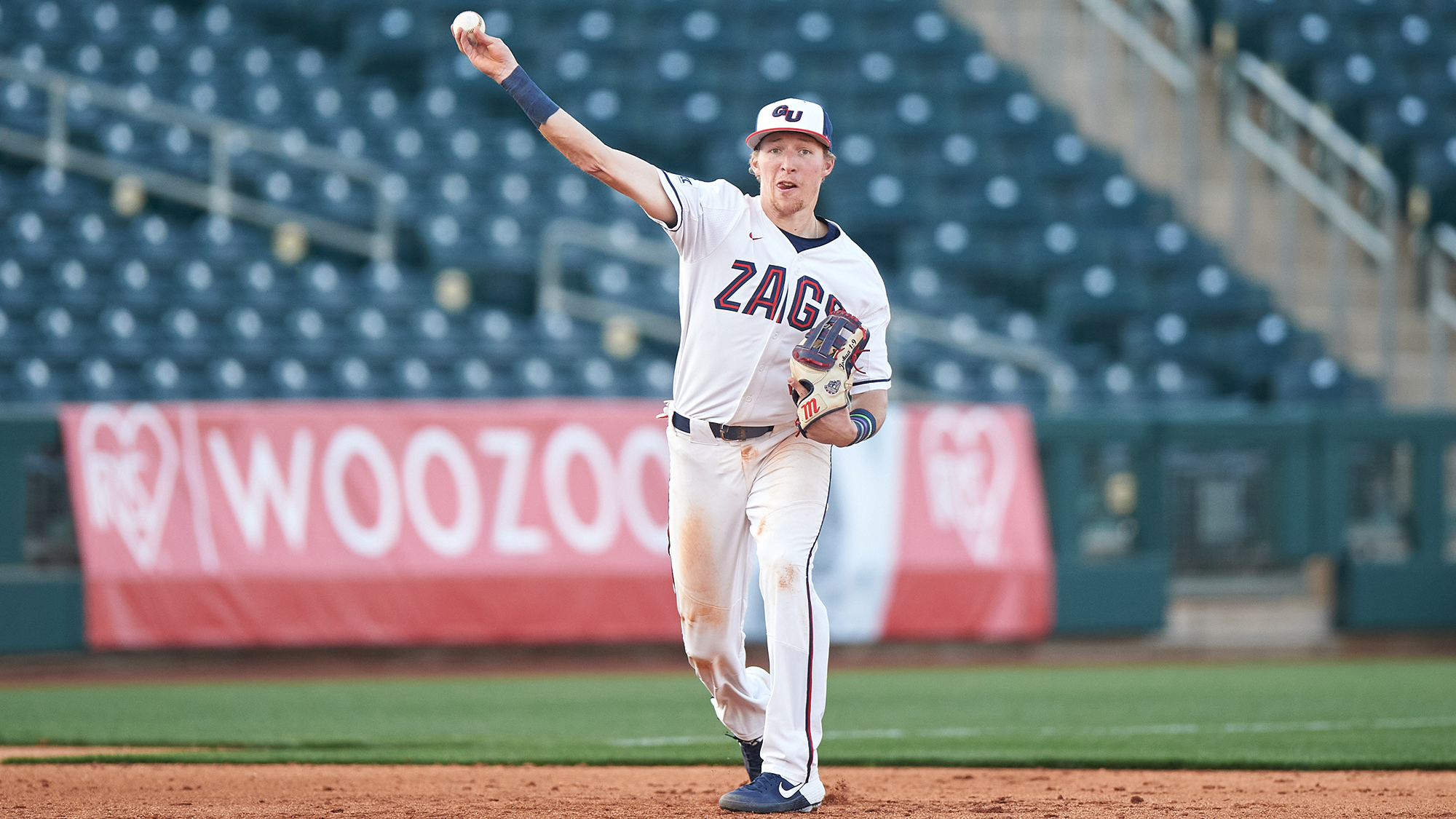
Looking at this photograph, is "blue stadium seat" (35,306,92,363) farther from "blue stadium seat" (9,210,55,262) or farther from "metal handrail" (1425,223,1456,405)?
"metal handrail" (1425,223,1456,405)

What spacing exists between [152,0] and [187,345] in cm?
551

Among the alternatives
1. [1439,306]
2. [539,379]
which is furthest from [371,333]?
[1439,306]

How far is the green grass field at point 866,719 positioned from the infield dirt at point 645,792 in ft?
0.86

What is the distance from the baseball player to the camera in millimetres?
4375

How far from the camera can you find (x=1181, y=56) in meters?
16.2

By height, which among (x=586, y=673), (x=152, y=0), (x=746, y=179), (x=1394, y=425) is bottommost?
(x=586, y=673)

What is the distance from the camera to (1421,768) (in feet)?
18.2

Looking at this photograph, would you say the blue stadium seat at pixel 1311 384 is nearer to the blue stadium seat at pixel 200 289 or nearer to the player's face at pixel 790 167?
the blue stadium seat at pixel 200 289

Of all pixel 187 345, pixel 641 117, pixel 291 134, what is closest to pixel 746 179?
pixel 641 117

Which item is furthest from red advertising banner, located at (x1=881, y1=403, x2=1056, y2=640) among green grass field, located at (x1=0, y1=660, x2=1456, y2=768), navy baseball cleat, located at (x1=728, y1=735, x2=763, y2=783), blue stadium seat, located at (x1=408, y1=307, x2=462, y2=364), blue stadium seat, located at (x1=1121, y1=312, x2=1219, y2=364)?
navy baseball cleat, located at (x1=728, y1=735, x2=763, y2=783)

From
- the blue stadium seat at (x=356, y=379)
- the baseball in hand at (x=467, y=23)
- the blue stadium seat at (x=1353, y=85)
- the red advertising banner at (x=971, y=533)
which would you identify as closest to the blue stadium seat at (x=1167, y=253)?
the blue stadium seat at (x=1353, y=85)

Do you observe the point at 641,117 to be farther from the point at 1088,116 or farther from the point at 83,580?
the point at 83,580

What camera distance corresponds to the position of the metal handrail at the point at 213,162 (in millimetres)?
13352

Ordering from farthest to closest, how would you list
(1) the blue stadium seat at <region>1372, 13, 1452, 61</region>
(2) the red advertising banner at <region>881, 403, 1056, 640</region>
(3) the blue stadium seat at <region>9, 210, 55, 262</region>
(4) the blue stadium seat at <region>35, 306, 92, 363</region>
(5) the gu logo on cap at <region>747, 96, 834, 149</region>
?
(1) the blue stadium seat at <region>1372, 13, 1452, 61</region>, (3) the blue stadium seat at <region>9, 210, 55, 262</region>, (4) the blue stadium seat at <region>35, 306, 92, 363</region>, (2) the red advertising banner at <region>881, 403, 1056, 640</region>, (5) the gu logo on cap at <region>747, 96, 834, 149</region>
